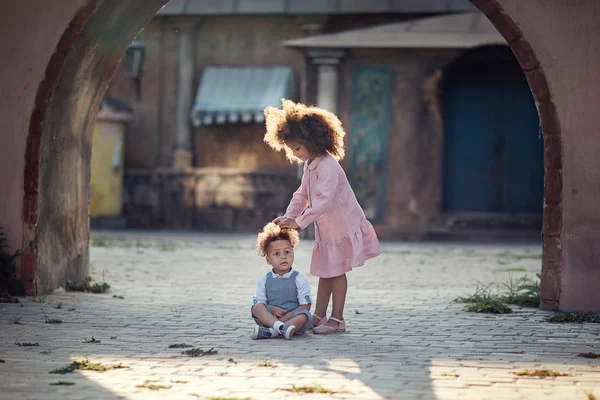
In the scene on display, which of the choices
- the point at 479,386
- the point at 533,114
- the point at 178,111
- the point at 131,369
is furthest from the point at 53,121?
the point at 178,111

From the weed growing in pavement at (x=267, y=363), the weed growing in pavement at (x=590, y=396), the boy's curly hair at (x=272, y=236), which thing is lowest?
the weed growing in pavement at (x=590, y=396)

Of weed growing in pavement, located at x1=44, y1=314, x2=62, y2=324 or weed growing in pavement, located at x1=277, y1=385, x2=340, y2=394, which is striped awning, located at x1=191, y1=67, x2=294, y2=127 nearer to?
weed growing in pavement, located at x1=44, y1=314, x2=62, y2=324

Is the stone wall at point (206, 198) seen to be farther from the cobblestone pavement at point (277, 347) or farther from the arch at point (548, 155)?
the arch at point (548, 155)

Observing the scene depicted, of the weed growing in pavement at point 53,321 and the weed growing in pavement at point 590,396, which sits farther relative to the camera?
the weed growing in pavement at point 53,321

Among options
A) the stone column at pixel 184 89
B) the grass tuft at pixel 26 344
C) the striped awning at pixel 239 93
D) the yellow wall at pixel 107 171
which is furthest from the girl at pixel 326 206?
the stone column at pixel 184 89

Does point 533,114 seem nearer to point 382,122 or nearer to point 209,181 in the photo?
point 382,122

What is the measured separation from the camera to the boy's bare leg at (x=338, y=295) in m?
7.41

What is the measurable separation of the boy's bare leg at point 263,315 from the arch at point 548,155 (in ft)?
8.75

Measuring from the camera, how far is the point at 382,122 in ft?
66.4

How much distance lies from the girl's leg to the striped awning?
645 inches

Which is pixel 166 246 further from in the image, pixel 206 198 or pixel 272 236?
pixel 272 236

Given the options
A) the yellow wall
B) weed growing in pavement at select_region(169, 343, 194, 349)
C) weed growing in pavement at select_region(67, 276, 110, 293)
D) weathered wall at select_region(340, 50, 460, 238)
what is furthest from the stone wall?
weed growing in pavement at select_region(169, 343, 194, 349)

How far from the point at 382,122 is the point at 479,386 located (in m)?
15.1

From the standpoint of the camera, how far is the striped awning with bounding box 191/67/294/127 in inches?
950
